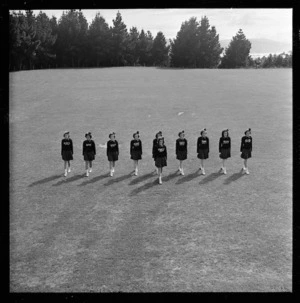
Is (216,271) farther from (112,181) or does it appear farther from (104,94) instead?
(104,94)

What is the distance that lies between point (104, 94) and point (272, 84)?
2026cm

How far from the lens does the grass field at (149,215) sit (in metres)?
8.95

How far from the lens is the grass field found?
895cm

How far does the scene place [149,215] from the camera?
12258 millimetres

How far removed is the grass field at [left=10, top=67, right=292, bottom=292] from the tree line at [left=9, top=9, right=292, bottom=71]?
35.4 metres

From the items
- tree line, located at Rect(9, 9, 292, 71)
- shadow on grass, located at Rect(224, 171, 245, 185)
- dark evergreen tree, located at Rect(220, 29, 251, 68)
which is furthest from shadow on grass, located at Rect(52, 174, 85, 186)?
dark evergreen tree, located at Rect(220, 29, 251, 68)

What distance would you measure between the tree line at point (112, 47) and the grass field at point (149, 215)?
116 feet

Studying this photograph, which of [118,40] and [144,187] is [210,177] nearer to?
[144,187]

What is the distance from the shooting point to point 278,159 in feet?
60.3

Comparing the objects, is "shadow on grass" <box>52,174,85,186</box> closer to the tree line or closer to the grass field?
the grass field

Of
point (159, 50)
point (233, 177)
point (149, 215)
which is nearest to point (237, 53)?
point (159, 50)

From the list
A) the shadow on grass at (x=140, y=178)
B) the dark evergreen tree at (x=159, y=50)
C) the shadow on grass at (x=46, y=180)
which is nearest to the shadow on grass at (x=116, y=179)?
the shadow on grass at (x=140, y=178)

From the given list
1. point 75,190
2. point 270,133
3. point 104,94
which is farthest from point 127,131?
point 104,94

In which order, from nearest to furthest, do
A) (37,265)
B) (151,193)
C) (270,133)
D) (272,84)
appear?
(37,265) → (151,193) → (270,133) → (272,84)
